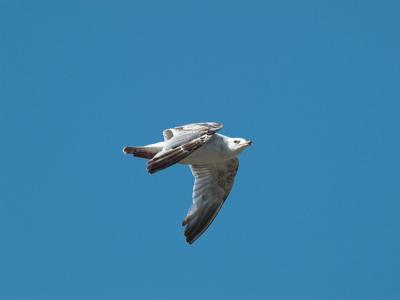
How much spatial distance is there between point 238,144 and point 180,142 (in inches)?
86.4

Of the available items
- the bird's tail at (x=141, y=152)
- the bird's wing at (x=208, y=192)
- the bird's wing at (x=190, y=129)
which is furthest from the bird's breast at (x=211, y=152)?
the bird's wing at (x=208, y=192)

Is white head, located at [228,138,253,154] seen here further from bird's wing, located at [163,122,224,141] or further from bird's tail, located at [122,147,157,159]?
bird's tail, located at [122,147,157,159]

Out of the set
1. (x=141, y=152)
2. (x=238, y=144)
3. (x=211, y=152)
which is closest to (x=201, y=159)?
(x=211, y=152)

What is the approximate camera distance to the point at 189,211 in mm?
19625

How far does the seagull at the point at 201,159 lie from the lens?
1576 centimetres

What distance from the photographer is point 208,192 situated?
A: 65.3 feet

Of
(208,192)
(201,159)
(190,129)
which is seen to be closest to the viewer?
(190,129)

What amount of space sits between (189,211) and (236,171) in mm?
1547

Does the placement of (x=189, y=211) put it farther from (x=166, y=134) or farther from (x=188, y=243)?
(x=166, y=134)

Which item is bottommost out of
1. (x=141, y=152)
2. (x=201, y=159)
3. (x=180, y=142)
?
(x=180, y=142)

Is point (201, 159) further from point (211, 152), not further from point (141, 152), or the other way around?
point (141, 152)

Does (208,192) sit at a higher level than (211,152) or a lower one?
higher

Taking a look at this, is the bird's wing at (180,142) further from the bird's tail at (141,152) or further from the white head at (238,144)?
the white head at (238,144)

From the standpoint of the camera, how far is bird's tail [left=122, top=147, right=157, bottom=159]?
699 inches
